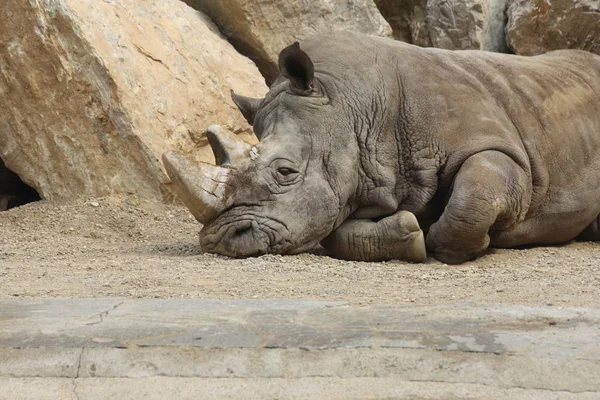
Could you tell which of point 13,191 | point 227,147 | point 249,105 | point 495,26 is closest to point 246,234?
point 227,147

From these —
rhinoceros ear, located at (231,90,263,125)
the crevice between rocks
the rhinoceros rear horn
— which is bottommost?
the crevice between rocks

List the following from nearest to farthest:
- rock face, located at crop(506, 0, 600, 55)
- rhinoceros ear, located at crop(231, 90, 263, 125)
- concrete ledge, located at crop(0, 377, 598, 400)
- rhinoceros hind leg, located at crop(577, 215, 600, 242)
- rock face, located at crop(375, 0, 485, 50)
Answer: concrete ledge, located at crop(0, 377, 598, 400) → rhinoceros ear, located at crop(231, 90, 263, 125) → rhinoceros hind leg, located at crop(577, 215, 600, 242) → rock face, located at crop(506, 0, 600, 55) → rock face, located at crop(375, 0, 485, 50)

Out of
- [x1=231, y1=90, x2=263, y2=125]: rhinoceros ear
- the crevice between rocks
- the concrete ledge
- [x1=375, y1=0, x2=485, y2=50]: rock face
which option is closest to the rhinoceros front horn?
[x1=231, y1=90, x2=263, y2=125]: rhinoceros ear

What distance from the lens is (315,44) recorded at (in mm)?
7492

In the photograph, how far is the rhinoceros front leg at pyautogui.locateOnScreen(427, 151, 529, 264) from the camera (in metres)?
6.61

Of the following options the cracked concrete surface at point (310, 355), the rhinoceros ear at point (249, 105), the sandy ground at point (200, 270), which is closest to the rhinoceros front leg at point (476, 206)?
the sandy ground at point (200, 270)

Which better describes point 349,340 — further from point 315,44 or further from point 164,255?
point 315,44

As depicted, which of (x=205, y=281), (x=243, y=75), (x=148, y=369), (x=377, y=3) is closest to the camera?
(x=148, y=369)

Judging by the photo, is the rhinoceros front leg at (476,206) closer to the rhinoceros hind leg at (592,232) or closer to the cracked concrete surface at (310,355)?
the rhinoceros hind leg at (592,232)

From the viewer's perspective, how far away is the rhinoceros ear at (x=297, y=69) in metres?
6.82

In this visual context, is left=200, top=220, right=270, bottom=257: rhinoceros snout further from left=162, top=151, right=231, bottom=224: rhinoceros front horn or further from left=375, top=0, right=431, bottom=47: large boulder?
left=375, top=0, right=431, bottom=47: large boulder

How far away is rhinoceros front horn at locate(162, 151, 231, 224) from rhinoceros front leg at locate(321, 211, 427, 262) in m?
0.84

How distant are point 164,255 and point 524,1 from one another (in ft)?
17.3

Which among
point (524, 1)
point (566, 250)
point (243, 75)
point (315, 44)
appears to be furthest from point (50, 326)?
point (524, 1)
